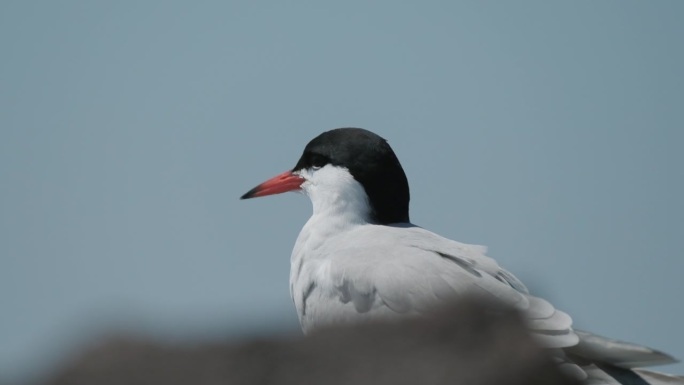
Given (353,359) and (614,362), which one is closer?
(353,359)

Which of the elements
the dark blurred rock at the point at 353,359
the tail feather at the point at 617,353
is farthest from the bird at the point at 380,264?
the dark blurred rock at the point at 353,359

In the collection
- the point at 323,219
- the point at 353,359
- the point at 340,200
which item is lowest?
the point at 353,359

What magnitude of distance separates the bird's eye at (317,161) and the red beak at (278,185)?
22 cm

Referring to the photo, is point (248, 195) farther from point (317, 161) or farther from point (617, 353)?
point (617, 353)

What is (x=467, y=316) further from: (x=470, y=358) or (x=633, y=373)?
(x=633, y=373)

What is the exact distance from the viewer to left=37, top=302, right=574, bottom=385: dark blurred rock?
3.65 metres

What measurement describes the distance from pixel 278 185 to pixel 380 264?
239 centimetres

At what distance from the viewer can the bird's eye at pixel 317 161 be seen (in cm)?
912

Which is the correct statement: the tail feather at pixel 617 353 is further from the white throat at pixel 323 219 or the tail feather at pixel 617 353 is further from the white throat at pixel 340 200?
the white throat at pixel 340 200

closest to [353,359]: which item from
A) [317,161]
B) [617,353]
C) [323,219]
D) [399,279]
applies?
[617,353]

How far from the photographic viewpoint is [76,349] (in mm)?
4031

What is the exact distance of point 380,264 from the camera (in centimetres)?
750

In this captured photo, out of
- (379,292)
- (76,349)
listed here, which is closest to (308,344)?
(76,349)

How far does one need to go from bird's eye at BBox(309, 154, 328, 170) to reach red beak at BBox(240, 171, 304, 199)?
0.72 feet
